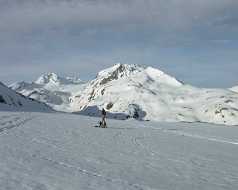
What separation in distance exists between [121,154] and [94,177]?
800 cm

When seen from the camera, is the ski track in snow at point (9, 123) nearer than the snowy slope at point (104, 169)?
No

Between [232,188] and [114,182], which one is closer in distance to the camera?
[114,182]

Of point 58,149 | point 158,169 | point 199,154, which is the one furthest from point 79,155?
point 199,154

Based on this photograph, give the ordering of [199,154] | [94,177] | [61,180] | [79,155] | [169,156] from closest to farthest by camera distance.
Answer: [61,180], [94,177], [79,155], [169,156], [199,154]

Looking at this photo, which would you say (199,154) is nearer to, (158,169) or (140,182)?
(158,169)

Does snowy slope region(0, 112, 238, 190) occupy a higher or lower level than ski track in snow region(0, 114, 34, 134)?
lower

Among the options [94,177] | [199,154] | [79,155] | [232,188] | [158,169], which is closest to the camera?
[94,177]

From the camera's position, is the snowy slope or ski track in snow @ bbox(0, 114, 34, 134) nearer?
the snowy slope

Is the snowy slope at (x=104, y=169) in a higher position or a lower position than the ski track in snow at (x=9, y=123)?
lower

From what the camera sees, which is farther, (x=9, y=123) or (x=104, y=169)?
(x=9, y=123)

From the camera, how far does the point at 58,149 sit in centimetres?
2373

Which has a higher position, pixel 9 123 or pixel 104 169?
pixel 9 123

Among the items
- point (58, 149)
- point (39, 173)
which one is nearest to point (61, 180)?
point (39, 173)

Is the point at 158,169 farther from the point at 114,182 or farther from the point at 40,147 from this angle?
the point at 40,147
